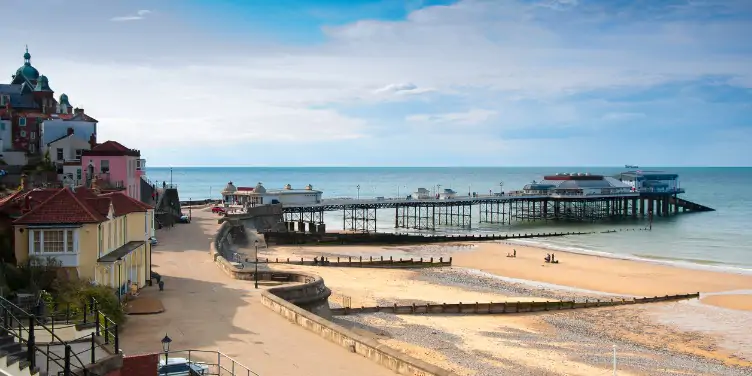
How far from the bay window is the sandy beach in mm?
12018

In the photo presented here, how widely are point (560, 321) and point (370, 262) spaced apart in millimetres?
22855

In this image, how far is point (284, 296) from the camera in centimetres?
2856

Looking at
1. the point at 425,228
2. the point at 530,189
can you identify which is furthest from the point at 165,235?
the point at 530,189

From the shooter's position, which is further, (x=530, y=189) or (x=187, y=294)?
(x=530, y=189)

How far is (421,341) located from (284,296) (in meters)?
5.88

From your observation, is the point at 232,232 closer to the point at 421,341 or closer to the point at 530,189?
the point at 421,341

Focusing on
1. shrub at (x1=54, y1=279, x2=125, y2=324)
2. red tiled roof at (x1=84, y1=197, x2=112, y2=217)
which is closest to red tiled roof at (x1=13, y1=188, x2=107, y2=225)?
red tiled roof at (x1=84, y1=197, x2=112, y2=217)

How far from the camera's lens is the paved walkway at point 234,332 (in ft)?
63.6

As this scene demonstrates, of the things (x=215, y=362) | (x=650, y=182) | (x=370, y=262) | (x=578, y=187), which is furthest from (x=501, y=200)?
(x=215, y=362)

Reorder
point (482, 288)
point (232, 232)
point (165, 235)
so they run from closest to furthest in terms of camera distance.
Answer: point (482, 288)
point (165, 235)
point (232, 232)

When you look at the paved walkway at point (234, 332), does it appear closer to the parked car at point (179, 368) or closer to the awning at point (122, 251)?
the parked car at point (179, 368)

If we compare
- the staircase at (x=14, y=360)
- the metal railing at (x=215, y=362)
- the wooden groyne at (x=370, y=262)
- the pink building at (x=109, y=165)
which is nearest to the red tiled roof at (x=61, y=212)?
the metal railing at (x=215, y=362)

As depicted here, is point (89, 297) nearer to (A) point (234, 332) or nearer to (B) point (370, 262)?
(A) point (234, 332)

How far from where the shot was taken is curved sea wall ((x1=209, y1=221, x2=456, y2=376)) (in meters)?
18.0
